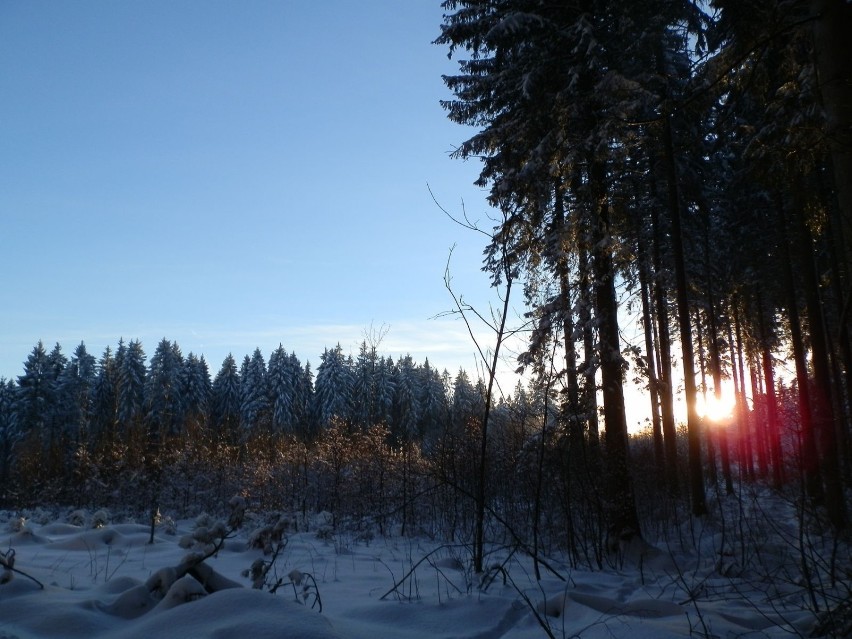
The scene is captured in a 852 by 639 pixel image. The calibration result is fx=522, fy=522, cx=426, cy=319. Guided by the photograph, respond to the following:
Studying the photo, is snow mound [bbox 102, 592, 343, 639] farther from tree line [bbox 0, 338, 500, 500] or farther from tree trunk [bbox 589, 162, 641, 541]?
tree line [bbox 0, 338, 500, 500]

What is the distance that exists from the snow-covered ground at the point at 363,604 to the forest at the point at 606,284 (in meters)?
0.53

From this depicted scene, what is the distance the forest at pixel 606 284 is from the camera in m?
5.68

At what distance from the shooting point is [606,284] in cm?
920

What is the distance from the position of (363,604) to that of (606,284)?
22.4 ft

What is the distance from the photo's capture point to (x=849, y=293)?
3.32 meters

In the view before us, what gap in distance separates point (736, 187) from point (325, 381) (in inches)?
1946

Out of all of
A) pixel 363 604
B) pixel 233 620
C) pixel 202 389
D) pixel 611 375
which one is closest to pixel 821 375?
pixel 611 375

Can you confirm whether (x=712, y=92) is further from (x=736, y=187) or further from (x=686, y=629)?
(x=736, y=187)

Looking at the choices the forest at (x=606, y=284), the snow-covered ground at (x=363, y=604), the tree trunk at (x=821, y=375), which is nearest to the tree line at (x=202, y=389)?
the forest at (x=606, y=284)

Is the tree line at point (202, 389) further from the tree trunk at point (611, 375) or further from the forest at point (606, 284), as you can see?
the tree trunk at point (611, 375)

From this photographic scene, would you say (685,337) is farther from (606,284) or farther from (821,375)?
(606,284)

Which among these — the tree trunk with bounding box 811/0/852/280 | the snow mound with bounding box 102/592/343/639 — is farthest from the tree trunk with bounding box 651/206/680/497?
the snow mound with bounding box 102/592/343/639

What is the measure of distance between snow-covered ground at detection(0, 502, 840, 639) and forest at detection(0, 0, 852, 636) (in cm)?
53

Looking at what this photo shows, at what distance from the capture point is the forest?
18.6 ft
